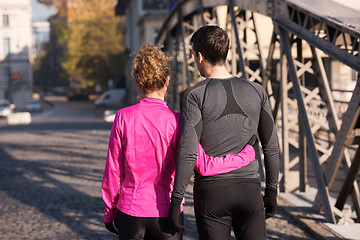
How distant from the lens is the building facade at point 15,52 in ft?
231

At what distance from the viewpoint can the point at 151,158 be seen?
122 inches

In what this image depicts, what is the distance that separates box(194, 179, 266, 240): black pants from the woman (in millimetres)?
95

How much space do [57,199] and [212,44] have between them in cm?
614

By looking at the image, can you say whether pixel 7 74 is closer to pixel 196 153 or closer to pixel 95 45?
pixel 95 45

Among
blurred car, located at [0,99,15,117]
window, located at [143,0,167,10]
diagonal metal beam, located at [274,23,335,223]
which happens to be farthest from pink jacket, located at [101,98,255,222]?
blurred car, located at [0,99,15,117]

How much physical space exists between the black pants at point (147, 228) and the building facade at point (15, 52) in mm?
69811

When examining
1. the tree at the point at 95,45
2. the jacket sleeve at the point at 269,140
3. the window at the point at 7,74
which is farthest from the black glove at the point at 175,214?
the window at the point at 7,74

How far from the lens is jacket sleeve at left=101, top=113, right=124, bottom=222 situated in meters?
3.16

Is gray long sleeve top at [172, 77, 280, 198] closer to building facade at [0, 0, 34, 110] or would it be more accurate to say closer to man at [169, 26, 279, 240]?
man at [169, 26, 279, 240]

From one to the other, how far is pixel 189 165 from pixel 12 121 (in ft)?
108

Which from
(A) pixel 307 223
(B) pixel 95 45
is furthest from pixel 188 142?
(B) pixel 95 45

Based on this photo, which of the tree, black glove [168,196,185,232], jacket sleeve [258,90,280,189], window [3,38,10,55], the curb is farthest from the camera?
window [3,38,10,55]

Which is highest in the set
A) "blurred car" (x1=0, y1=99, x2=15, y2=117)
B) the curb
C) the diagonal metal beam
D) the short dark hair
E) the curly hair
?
the short dark hair

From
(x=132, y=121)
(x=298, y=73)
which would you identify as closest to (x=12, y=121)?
(x=298, y=73)
